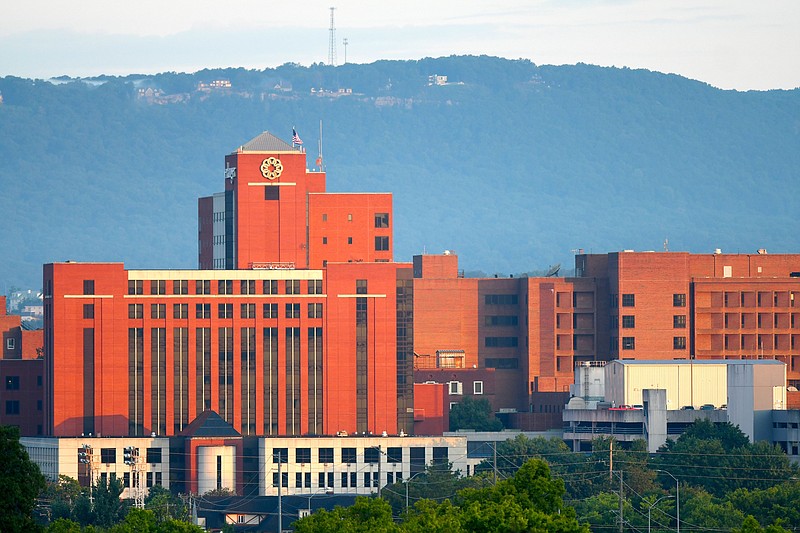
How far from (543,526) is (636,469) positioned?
93.6 meters

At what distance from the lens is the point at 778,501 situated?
512 feet

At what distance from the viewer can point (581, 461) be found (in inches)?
7825

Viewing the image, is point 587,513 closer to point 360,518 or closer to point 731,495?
point 731,495

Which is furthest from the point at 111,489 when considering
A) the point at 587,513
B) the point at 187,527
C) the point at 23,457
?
the point at 23,457

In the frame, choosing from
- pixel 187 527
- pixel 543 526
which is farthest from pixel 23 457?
pixel 543 526

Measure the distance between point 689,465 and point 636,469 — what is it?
22.9 ft

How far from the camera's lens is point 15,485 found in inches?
3681

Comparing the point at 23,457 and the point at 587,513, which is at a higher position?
the point at 23,457

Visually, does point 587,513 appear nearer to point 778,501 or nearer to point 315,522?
point 778,501

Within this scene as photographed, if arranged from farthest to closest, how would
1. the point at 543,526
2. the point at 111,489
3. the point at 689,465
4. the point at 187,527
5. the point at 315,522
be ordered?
the point at 689,465 < the point at 111,489 < the point at 315,522 < the point at 187,527 < the point at 543,526

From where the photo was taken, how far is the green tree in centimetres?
9275

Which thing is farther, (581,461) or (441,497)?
(581,461)

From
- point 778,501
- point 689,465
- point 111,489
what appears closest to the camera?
point 778,501

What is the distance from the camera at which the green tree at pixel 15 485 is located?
9275 cm
